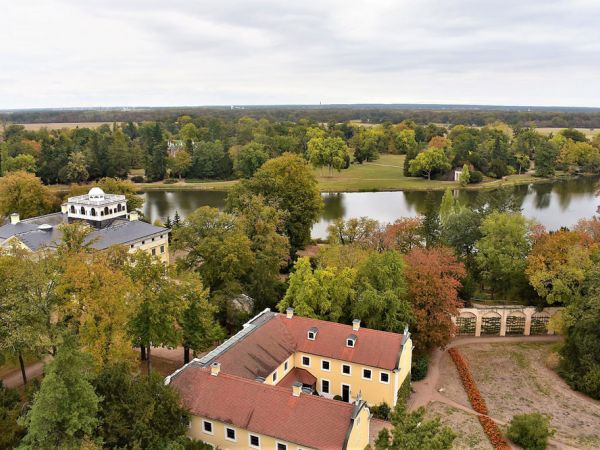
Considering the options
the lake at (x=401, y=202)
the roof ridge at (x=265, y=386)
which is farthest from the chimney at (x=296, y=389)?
the lake at (x=401, y=202)

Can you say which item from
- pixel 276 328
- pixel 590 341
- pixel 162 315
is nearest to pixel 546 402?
pixel 590 341

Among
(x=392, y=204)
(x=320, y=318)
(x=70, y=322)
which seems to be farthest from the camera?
(x=392, y=204)

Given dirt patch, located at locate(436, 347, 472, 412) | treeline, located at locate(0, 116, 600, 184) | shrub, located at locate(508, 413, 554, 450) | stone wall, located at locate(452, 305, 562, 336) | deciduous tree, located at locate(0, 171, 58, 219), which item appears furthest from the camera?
treeline, located at locate(0, 116, 600, 184)

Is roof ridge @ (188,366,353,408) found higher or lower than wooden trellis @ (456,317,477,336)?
higher

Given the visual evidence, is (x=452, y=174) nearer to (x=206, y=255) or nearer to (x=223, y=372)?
(x=206, y=255)

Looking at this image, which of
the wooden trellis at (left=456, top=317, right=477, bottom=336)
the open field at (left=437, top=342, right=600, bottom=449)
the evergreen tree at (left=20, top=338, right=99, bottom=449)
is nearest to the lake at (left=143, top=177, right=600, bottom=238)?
the wooden trellis at (left=456, top=317, right=477, bottom=336)

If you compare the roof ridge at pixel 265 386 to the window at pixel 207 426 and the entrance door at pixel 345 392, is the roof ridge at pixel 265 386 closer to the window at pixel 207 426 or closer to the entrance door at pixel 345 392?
the window at pixel 207 426

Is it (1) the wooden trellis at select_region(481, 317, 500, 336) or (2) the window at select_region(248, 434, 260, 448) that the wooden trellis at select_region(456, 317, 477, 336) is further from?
(2) the window at select_region(248, 434, 260, 448)
